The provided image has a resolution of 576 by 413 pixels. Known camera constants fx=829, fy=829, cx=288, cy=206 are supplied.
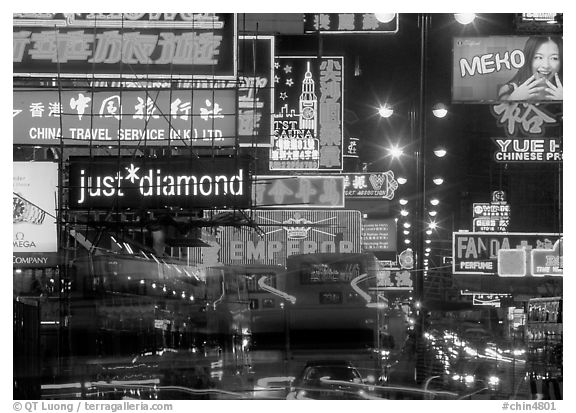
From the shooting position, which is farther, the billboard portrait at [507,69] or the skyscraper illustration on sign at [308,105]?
the skyscraper illustration on sign at [308,105]

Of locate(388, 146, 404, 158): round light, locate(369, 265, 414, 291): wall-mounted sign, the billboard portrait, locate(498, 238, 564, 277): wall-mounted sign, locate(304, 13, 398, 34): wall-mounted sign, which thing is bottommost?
locate(369, 265, 414, 291): wall-mounted sign

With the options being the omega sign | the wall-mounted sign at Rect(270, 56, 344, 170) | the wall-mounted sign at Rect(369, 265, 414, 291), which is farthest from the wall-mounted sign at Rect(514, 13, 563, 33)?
the wall-mounted sign at Rect(369, 265, 414, 291)

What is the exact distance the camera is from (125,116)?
9945 mm

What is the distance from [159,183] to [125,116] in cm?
95

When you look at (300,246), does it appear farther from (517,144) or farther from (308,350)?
(517,144)

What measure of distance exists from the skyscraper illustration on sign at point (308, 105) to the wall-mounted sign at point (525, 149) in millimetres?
2719

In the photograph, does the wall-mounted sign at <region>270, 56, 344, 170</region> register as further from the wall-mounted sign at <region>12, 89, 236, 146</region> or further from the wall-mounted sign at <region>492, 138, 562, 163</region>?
the wall-mounted sign at <region>492, 138, 562, 163</region>

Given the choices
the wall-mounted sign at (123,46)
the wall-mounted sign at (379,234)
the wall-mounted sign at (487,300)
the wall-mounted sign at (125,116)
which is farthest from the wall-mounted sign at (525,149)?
the wall-mounted sign at (487,300)

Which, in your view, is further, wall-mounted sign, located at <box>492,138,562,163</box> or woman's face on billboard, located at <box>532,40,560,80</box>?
wall-mounted sign, located at <box>492,138,562,163</box>

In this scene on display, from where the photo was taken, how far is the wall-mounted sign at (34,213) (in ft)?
36.1

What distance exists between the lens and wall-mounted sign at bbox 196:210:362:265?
1403 cm

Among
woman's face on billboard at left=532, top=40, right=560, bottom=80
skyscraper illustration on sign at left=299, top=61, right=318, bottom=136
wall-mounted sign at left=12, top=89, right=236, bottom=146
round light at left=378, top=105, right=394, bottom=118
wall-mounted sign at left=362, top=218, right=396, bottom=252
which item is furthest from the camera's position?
wall-mounted sign at left=362, top=218, right=396, bottom=252

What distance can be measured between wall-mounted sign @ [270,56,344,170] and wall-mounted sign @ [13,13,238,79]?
2321 millimetres

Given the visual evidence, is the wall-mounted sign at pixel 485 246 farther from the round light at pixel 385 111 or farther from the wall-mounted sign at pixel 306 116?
the wall-mounted sign at pixel 306 116
